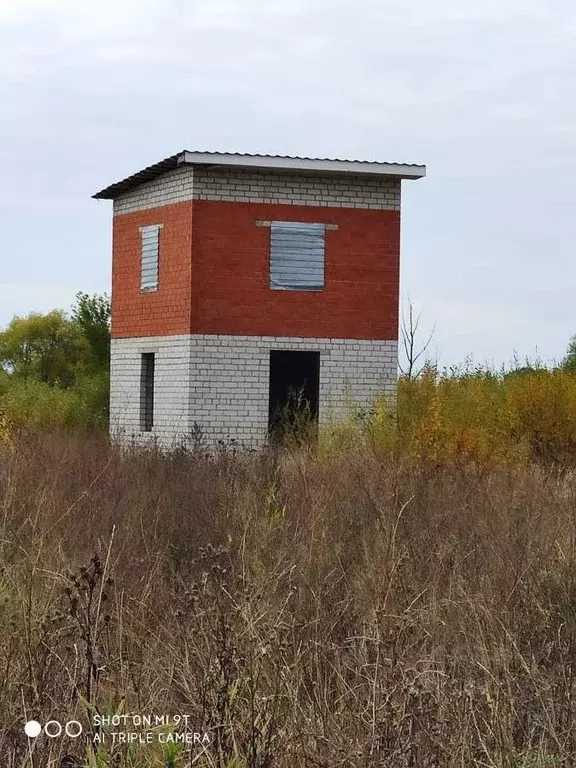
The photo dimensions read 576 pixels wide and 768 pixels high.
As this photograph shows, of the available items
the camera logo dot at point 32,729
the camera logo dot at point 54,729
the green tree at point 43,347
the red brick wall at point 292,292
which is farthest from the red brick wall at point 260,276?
the green tree at point 43,347

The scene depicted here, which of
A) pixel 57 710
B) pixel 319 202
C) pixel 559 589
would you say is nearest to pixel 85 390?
pixel 319 202

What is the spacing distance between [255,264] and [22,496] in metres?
12.7

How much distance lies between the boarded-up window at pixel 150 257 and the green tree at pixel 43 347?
3171 centimetres

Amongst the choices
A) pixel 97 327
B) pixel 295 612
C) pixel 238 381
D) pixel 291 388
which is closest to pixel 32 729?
pixel 295 612

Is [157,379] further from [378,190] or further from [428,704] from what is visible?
[428,704]

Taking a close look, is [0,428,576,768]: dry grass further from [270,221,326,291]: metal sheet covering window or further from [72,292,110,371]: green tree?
[72,292,110,371]: green tree

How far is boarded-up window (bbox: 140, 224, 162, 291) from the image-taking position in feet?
79.9

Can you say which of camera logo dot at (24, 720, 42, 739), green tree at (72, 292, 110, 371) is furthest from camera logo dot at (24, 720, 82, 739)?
green tree at (72, 292, 110, 371)

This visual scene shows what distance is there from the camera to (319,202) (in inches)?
919

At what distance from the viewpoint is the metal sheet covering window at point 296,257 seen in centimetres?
2314

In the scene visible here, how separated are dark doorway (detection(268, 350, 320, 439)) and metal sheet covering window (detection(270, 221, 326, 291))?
132 centimetres

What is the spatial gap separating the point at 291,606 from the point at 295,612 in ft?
0.68

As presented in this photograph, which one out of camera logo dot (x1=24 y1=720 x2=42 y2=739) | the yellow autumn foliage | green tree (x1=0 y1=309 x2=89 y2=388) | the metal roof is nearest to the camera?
camera logo dot (x1=24 y1=720 x2=42 y2=739)

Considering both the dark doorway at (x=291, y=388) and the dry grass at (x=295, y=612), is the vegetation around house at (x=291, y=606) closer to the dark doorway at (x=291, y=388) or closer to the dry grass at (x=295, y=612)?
the dry grass at (x=295, y=612)
